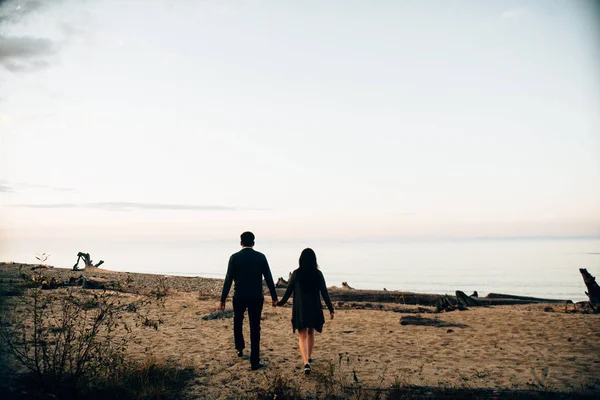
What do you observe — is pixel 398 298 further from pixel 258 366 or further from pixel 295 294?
pixel 258 366

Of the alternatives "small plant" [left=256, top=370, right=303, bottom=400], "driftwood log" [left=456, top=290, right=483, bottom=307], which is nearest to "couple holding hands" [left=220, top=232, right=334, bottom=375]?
"small plant" [left=256, top=370, right=303, bottom=400]

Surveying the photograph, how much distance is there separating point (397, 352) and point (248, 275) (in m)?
4.06

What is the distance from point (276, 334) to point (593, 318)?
998 centimetres

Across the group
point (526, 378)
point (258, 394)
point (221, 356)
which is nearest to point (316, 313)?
point (258, 394)

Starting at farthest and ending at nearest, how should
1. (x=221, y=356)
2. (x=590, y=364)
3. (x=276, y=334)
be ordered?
(x=276, y=334) → (x=221, y=356) → (x=590, y=364)

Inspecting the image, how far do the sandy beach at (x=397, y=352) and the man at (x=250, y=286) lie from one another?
648mm

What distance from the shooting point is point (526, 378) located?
24.5 feet

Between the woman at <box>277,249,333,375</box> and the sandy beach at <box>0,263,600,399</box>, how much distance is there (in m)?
0.58

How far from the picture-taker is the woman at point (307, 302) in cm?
787

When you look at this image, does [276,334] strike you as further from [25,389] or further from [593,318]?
[593,318]

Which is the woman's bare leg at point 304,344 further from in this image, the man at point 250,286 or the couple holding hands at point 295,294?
the man at point 250,286

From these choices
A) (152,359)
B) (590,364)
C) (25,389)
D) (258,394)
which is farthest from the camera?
(590,364)

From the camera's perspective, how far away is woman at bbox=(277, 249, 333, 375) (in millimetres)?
7867

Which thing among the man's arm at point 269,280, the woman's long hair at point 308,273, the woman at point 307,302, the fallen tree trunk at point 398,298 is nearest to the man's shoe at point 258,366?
the woman at point 307,302
